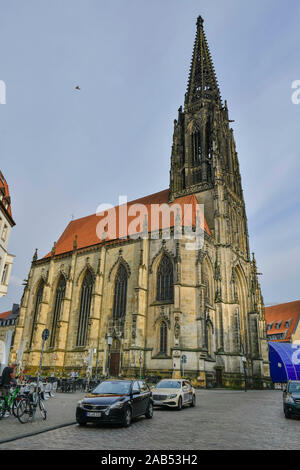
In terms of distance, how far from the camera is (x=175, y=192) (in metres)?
41.3

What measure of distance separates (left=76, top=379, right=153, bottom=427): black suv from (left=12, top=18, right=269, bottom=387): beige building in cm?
1387

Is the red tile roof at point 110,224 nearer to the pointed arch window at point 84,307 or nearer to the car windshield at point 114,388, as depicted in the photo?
the pointed arch window at point 84,307

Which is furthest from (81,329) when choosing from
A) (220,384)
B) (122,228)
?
(220,384)

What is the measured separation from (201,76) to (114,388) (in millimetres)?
47105

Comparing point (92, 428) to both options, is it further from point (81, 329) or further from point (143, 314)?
point (81, 329)

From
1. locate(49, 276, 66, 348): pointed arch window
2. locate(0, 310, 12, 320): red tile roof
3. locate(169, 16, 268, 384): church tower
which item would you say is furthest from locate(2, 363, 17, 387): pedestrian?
locate(0, 310, 12, 320): red tile roof

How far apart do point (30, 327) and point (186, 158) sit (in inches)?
1081

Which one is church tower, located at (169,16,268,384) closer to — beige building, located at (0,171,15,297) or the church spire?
the church spire

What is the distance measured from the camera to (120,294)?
34.4m

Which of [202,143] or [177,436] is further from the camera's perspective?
[202,143]

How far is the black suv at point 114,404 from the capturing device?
30.5ft

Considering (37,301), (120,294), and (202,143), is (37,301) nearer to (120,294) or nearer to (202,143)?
(120,294)

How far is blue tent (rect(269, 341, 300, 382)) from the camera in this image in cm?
4322

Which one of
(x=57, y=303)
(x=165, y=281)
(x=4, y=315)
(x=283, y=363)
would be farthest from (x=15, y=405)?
(x=4, y=315)
